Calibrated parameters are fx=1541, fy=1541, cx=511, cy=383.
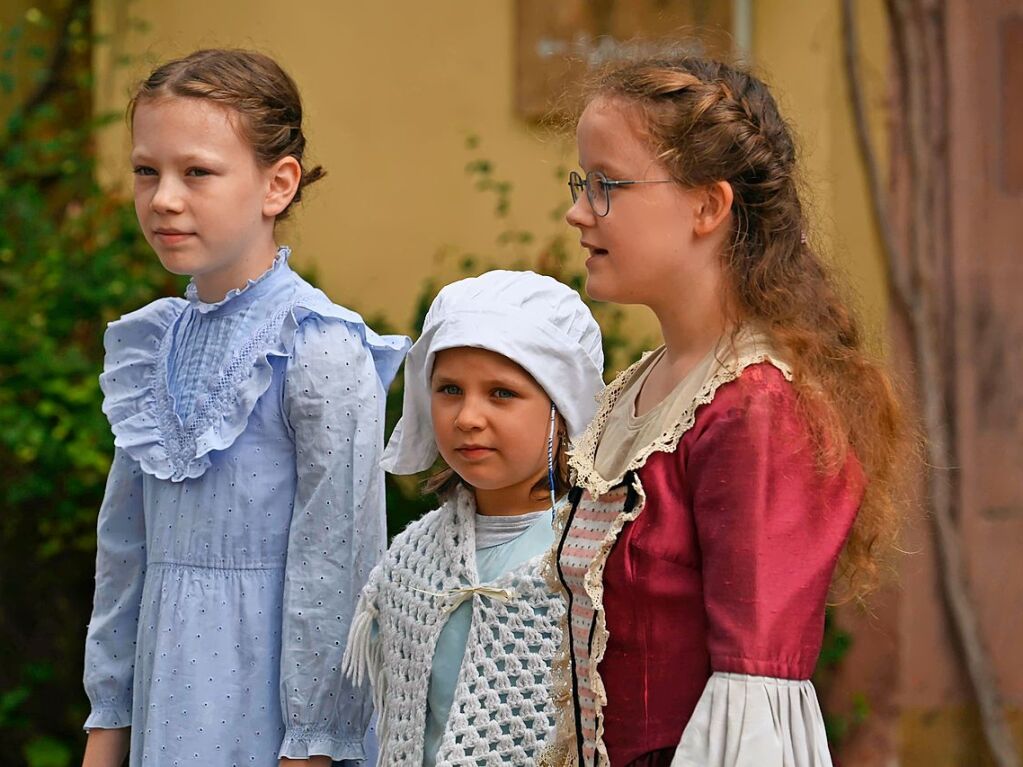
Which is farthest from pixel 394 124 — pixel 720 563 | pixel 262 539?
pixel 720 563

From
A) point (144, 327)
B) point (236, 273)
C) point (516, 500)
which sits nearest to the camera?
point (516, 500)

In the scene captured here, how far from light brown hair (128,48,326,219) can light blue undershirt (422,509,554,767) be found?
2.18ft

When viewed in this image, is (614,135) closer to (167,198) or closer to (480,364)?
(480,364)

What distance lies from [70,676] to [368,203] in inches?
65.9

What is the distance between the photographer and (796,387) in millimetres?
1722

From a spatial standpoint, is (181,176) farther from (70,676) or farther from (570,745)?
(70,676)

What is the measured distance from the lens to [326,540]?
2340 mm

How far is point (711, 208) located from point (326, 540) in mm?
856

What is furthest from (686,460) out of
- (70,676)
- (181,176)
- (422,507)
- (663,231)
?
(70,676)

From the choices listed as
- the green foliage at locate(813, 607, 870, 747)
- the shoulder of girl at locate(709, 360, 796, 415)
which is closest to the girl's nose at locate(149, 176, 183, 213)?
the shoulder of girl at locate(709, 360, 796, 415)

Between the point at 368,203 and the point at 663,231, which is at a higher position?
the point at 368,203

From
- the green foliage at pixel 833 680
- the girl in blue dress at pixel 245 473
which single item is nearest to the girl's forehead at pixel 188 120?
the girl in blue dress at pixel 245 473

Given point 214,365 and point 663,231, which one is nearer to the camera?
point 663,231

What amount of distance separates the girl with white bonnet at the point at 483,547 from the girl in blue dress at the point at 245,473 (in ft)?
0.26
